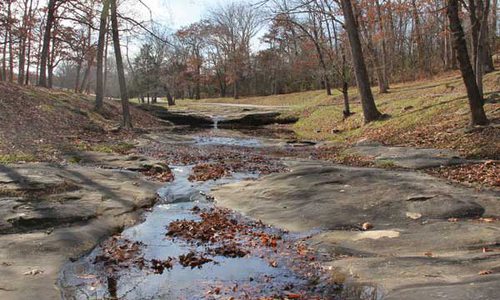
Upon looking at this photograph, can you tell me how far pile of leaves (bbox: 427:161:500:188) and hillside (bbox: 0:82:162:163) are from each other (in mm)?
10647

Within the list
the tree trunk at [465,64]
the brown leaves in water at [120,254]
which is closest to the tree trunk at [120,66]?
the tree trunk at [465,64]

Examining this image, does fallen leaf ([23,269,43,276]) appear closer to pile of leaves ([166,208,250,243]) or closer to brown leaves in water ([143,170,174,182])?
pile of leaves ([166,208,250,243])

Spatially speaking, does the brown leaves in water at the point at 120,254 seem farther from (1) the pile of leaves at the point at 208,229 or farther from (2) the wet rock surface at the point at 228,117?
(2) the wet rock surface at the point at 228,117

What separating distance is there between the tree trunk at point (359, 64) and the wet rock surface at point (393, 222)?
10346 mm

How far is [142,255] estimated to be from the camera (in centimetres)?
669

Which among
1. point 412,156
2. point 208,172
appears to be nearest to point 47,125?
point 208,172

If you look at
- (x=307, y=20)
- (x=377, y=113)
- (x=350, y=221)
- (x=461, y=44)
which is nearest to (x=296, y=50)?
(x=307, y=20)

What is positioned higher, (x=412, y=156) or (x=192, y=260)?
(x=412, y=156)

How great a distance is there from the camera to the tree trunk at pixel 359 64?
2074cm

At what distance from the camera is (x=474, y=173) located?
10.0 metres

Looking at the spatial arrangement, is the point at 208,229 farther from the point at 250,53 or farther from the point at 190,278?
the point at 250,53

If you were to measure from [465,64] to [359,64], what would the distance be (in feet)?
24.5

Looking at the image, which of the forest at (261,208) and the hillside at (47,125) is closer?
the forest at (261,208)

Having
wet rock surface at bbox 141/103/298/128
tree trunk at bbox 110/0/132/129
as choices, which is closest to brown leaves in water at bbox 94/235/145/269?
tree trunk at bbox 110/0/132/129
